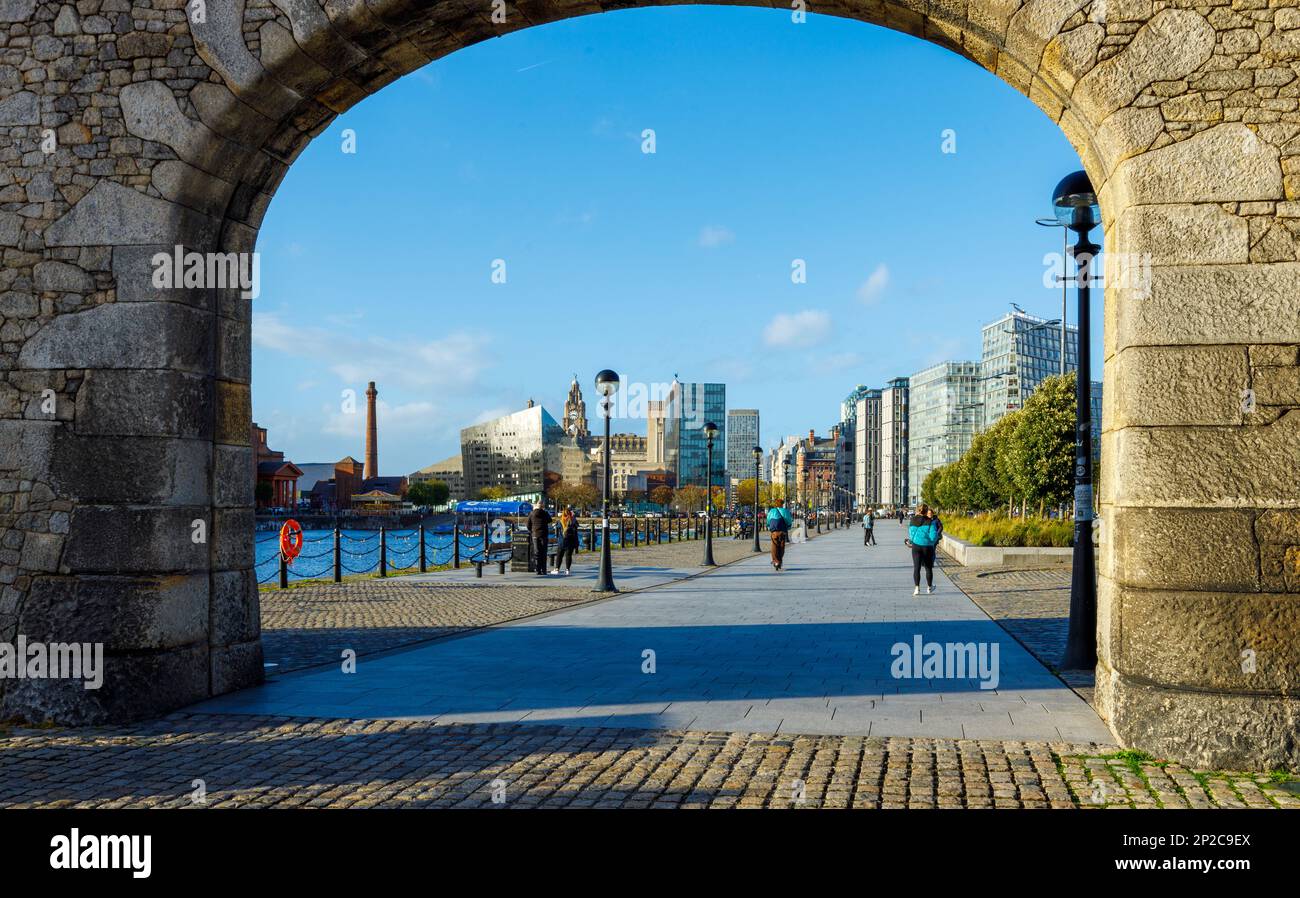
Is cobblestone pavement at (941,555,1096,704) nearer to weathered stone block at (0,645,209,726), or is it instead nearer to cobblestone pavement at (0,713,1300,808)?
cobblestone pavement at (0,713,1300,808)

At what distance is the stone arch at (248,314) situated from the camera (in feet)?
19.8

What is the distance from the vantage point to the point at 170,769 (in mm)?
5801

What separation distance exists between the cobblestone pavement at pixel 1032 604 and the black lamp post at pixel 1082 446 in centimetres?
31

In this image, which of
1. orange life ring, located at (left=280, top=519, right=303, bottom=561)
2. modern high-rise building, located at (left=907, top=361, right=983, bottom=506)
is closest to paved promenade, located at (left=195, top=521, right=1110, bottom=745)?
orange life ring, located at (left=280, top=519, right=303, bottom=561)

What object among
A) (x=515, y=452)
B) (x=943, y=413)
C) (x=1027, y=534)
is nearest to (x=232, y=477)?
(x=1027, y=534)

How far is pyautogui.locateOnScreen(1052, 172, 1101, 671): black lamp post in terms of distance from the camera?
9.26 meters

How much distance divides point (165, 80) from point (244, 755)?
497 centimetres

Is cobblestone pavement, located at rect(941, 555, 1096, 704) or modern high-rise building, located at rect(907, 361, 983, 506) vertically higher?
modern high-rise building, located at rect(907, 361, 983, 506)

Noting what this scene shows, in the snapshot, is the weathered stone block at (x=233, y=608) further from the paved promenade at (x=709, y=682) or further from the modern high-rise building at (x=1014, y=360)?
the modern high-rise building at (x=1014, y=360)

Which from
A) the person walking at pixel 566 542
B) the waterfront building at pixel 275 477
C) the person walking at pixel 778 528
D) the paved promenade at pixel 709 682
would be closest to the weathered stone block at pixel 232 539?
the paved promenade at pixel 709 682

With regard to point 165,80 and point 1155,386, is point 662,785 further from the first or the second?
point 165,80

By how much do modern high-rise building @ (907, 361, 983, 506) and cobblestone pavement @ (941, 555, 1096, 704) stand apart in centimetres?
14027

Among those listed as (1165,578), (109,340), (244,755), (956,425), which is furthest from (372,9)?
(956,425)

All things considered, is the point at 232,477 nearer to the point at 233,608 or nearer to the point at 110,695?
the point at 233,608
